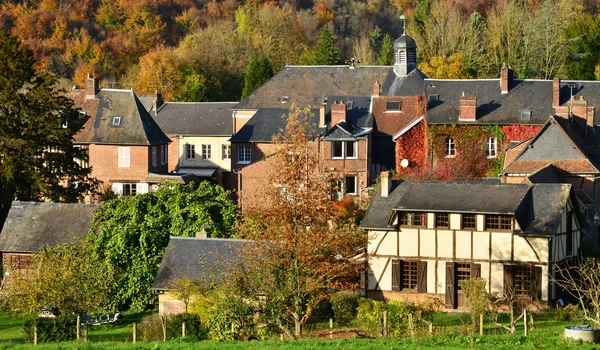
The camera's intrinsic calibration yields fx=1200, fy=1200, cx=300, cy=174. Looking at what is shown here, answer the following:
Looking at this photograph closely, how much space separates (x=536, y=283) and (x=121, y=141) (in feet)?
87.3

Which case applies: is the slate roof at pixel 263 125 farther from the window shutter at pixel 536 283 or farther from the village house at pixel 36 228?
the window shutter at pixel 536 283

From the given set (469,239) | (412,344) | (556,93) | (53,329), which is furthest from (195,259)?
(556,93)

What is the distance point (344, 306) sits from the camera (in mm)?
36281

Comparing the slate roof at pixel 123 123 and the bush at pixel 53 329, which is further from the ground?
the slate roof at pixel 123 123

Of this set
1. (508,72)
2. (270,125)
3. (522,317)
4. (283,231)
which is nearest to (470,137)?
(508,72)

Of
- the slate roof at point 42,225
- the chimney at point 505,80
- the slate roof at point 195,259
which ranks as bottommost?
the slate roof at point 195,259

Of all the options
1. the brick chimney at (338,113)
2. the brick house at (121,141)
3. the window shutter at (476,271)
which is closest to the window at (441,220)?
the window shutter at (476,271)

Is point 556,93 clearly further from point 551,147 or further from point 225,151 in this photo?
point 225,151

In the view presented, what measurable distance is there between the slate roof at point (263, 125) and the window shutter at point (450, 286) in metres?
20.5

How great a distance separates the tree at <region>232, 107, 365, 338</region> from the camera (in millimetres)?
32312

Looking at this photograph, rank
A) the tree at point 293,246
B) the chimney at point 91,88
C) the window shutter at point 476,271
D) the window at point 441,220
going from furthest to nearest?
the chimney at point 91,88
the window at point 441,220
the window shutter at point 476,271
the tree at point 293,246

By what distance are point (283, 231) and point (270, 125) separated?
27124 mm

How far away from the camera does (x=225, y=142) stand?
66.6 meters

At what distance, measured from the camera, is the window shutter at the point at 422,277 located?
128 ft
